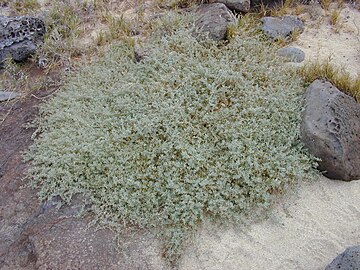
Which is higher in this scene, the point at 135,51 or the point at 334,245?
the point at 135,51

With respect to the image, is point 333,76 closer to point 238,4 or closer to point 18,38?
point 238,4

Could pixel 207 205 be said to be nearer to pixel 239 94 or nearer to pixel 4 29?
pixel 239 94

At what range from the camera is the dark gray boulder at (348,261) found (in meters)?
2.56

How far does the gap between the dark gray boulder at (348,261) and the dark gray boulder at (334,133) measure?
89 centimetres

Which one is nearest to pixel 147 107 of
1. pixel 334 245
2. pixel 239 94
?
pixel 239 94

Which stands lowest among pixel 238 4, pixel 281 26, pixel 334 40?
pixel 334 40

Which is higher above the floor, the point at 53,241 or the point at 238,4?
the point at 238,4

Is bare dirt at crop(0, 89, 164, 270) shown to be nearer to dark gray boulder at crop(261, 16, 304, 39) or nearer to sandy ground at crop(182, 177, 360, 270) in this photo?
sandy ground at crop(182, 177, 360, 270)

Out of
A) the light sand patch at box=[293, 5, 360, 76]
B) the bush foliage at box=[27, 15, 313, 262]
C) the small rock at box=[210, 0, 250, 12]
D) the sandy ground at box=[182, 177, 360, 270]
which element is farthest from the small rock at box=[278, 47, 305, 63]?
the sandy ground at box=[182, 177, 360, 270]

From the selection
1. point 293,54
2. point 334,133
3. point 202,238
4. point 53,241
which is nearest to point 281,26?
point 293,54

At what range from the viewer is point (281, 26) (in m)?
4.91

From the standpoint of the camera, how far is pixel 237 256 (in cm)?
300

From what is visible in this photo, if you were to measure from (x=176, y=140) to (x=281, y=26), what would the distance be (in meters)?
2.36

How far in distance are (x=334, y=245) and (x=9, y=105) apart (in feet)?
11.5
